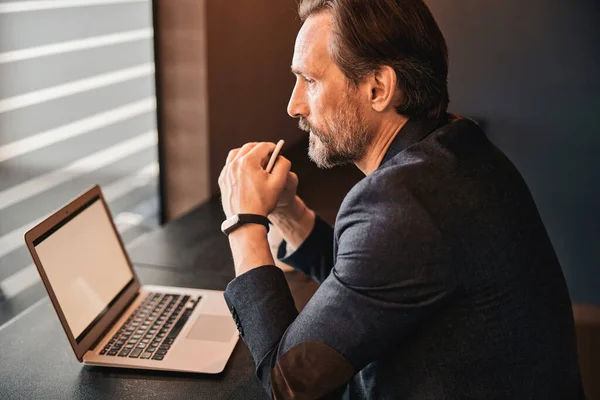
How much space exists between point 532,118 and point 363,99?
5.27ft

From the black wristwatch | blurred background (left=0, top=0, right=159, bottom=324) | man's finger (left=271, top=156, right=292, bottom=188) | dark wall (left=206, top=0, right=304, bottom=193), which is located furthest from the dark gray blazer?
dark wall (left=206, top=0, right=304, bottom=193)

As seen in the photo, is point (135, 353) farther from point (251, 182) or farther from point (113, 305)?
point (251, 182)

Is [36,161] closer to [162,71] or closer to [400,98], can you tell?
[162,71]

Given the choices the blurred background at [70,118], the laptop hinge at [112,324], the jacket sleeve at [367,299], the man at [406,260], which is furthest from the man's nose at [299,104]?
the blurred background at [70,118]

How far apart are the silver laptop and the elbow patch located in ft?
0.73

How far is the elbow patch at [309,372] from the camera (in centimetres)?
92

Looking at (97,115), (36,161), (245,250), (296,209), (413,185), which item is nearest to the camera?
(413,185)

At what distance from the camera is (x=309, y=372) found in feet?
3.05

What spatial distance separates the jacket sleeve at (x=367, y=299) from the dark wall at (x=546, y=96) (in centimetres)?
174

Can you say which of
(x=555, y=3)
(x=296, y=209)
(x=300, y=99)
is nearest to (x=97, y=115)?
(x=296, y=209)

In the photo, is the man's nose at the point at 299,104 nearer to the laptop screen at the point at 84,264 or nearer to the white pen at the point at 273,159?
the white pen at the point at 273,159

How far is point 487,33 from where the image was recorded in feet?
8.25

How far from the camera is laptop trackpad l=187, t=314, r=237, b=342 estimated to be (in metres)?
1.25

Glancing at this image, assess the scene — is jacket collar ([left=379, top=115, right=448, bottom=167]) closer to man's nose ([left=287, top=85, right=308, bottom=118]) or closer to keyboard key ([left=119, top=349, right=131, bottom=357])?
man's nose ([left=287, top=85, right=308, bottom=118])
